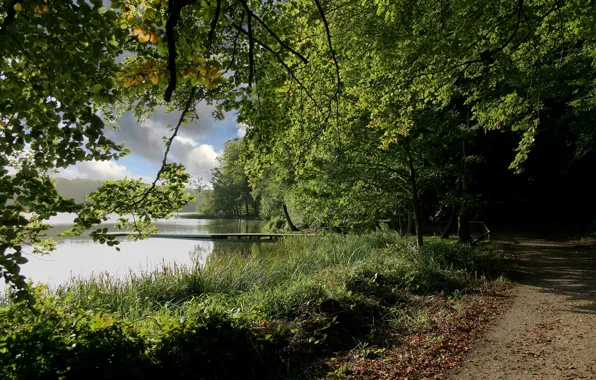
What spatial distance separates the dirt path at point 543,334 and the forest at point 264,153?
0.45 m

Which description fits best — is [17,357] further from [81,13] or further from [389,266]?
[389,266]

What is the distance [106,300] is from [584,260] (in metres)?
12.2

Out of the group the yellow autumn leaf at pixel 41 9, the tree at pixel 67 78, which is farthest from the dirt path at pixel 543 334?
the yellow autumn leaf at pixel 41 9

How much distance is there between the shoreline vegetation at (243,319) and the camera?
10.0 ft

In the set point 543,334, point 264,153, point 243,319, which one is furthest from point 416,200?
point 264,153

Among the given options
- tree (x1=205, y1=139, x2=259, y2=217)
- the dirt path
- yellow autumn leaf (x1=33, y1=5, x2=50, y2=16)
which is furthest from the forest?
tree (x1=205, y1=139, x2=259, y2=217)

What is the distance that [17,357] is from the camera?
2.66 m

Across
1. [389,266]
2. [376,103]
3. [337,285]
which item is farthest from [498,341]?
[376,103]

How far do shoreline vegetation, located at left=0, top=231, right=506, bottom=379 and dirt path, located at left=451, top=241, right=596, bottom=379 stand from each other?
0.33 meters

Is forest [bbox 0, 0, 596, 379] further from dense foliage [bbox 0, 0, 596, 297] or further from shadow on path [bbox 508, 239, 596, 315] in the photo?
shadow on path [bbox 508, 239, 596, 315]

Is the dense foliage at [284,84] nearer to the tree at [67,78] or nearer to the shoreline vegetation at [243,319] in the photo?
the tree at [67,78]

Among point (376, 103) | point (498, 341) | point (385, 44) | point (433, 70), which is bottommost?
point (498, 341)

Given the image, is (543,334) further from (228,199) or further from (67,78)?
(228,199)

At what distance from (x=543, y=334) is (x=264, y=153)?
4456 millimetres
